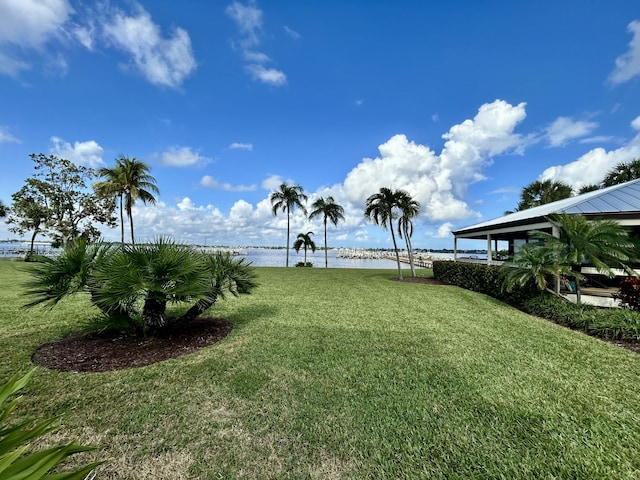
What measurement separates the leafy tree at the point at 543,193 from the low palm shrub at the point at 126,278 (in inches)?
1095

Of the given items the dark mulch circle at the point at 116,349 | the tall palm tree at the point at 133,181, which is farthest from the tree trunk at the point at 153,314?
the tall palm tree at the point at 133,181

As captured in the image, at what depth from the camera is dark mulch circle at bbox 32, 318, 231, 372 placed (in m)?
3.99

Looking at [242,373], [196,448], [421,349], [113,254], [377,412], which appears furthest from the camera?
[421,349]

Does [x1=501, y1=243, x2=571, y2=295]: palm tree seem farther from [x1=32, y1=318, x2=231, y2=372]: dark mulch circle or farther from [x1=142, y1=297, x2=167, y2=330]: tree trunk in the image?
[x1=142, y1=297, x2=167, y2=330]: tree trunk

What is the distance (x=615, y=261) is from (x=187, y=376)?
8880 mm

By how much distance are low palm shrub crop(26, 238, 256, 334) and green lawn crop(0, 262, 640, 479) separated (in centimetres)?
97

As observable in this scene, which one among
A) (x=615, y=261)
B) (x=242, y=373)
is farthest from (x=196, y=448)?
(x=615, y=261)

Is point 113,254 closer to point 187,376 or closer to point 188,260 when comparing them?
point 188,260

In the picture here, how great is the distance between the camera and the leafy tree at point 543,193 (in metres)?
23.1

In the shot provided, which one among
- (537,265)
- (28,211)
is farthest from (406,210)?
(28,211)

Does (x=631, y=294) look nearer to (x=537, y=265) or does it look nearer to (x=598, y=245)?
(x=598, y=245)

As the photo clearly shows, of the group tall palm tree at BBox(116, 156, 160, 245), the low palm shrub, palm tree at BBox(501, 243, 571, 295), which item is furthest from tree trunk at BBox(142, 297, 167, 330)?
tall palm tree at BBox(116, 156, 160, 245)

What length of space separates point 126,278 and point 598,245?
929 centimetres

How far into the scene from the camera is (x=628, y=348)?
4.98m
